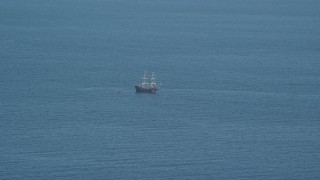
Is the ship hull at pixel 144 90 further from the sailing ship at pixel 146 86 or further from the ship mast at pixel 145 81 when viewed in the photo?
the ship mast at pixel 145 81

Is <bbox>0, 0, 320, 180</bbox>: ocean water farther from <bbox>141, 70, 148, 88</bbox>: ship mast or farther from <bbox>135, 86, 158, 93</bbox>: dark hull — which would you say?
<bbox>135, 86, 158, 93</bbox>: dark hull

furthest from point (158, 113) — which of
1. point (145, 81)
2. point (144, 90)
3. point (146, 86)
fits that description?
point (145, 81)

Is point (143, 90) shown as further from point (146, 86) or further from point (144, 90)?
point (146, 86)

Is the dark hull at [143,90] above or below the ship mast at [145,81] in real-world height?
below

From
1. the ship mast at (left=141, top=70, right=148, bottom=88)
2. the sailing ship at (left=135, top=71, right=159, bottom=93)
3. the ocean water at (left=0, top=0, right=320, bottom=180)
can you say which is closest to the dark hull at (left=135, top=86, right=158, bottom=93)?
the sailing ship at (left=135, top=71, right=159, bottom=93)

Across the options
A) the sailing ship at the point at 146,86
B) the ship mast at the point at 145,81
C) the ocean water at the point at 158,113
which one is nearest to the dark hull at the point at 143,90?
the sailing ship at the point at 146,86

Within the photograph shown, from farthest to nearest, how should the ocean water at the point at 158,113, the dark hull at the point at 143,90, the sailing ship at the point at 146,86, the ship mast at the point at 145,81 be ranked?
the ship mast at the point at 145,81 → the sailing ship at the point at 146,86 → the dark hull at the point at 143,90 → the ocean water at the point at 158,113

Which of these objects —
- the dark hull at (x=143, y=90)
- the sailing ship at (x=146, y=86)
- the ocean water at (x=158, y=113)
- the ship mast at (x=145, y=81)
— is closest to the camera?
the ocean water at (x=158, y=113)

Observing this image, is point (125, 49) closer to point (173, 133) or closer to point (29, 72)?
point (29, 72)

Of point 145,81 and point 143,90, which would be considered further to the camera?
point 145,81
